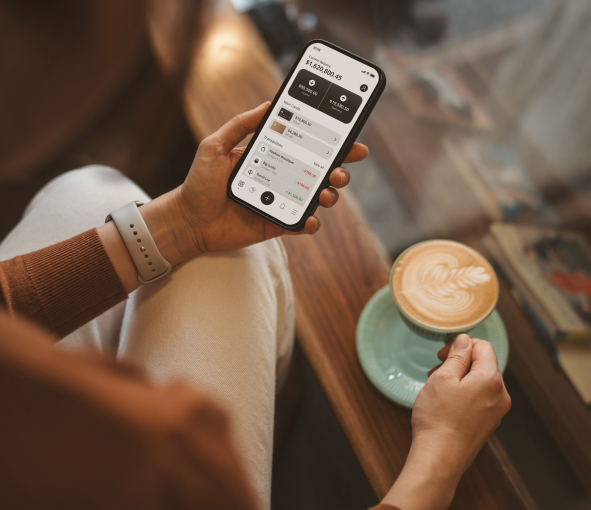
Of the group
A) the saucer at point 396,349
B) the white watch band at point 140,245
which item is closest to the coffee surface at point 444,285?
the saucer at point 396,349

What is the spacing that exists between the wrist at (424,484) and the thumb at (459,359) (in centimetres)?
10

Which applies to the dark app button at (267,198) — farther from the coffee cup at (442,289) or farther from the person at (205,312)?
the coffee cup at (442,289)

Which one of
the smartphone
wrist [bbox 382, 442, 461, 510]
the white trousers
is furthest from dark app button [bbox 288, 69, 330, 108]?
wrist [bbox 382, 442, 461, 510]

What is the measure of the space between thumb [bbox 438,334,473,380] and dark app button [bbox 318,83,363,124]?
350 millimetres

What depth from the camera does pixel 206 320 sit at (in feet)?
1.97

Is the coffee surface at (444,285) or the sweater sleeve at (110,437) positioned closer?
the sweater sleeve at (110,437)

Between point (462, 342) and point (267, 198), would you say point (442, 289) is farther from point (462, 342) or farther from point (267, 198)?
point (267, 198)

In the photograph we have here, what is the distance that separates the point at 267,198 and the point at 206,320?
7.9 inches

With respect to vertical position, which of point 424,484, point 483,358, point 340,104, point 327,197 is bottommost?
point 424,484

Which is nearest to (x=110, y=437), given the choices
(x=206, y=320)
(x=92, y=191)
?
(x=206, y=320)

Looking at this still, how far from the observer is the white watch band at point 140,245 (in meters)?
0.62

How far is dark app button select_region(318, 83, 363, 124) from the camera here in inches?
25.3

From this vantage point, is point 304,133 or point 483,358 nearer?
point 483,358

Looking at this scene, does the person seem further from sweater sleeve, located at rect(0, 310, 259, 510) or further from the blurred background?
the blurred background
